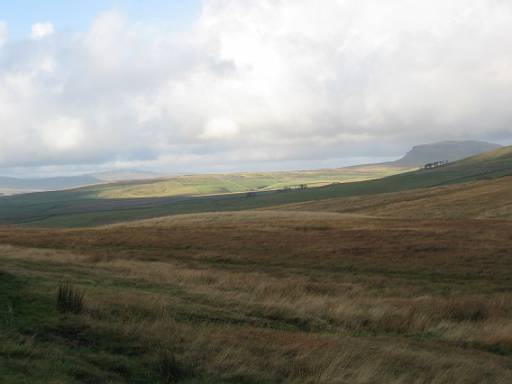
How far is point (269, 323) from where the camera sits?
53.6 feet

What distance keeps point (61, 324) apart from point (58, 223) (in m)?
159

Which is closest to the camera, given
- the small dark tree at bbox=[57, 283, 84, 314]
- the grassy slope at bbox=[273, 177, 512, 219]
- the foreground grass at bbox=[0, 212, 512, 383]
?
the foreground grass at bbox=[0, 212, 512, 383]

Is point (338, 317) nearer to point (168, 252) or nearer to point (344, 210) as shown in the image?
point (168, 252)

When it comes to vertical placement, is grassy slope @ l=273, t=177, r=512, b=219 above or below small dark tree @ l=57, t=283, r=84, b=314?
below

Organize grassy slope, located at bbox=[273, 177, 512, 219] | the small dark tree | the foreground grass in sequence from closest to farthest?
the foreground grass < the small dark tree < grassy slope, located at bbox=[273, 177, 512, 219]

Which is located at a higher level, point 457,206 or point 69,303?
point 69,303

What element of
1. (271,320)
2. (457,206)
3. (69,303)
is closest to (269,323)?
(271,320)

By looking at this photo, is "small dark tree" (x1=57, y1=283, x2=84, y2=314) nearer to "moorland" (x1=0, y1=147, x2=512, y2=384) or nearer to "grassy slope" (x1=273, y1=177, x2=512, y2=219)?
"moorland" (x1=0, y1=147, x2=512, y2=384)

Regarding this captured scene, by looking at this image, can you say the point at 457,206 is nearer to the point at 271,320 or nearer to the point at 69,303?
the point at 271,320

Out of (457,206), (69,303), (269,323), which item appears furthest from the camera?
(457,206)

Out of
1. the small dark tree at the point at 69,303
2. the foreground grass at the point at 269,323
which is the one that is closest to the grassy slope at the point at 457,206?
the foreground grass at the point at 269,323

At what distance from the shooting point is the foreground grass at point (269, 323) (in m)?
10.9

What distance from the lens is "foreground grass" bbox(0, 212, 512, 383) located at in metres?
10.9

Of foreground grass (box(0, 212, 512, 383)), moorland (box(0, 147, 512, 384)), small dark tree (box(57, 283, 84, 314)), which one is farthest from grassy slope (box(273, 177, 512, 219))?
small dark tree (box(57, 283, 84, 314))
